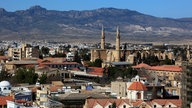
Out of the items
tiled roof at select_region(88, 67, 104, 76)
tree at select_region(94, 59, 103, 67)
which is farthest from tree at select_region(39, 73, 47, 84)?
tree at select_region(94, 59, 103, 67)

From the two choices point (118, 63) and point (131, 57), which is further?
point (131, 57)

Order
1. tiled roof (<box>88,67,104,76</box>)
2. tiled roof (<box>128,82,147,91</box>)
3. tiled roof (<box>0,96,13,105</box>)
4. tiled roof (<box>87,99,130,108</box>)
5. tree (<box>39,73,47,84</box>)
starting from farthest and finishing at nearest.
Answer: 1. tiled roof (<box>88,67,104,76</box>)
2. tree (<box>39,73,47,84</box>)
3. tiled roof (<box>128,82,147,91</box>)
4. tiled roof (<box>0,96,13,105</box>)
5. tiled roof (<box>87,99,130,108</box>)

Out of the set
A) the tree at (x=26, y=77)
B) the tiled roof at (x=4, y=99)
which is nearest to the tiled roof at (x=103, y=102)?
the tiled roof at (x=4, y=99)

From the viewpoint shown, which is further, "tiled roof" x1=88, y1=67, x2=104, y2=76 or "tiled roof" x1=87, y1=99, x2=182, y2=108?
"tiled roof" x1=88, y1=67, x2=104, y2=76

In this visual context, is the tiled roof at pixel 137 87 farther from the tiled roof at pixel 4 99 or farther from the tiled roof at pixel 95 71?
the tiled roof at pixel 95 71

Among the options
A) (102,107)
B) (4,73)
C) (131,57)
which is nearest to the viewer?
(102,107)

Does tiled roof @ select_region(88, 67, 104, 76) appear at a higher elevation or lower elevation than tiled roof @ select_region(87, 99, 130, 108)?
lower

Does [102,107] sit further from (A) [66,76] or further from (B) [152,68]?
(B) [152,68]

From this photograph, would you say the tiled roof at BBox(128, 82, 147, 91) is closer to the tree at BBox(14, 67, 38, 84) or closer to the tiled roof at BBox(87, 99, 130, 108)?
the tiled roof at BBox(87, 99, 130, 108)

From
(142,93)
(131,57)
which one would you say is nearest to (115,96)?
(142,93)

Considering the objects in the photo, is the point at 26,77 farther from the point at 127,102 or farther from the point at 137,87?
the point at 127,102

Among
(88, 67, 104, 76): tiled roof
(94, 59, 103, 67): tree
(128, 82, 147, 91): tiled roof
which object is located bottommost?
(88, 67, 104, 76): tiled roof
